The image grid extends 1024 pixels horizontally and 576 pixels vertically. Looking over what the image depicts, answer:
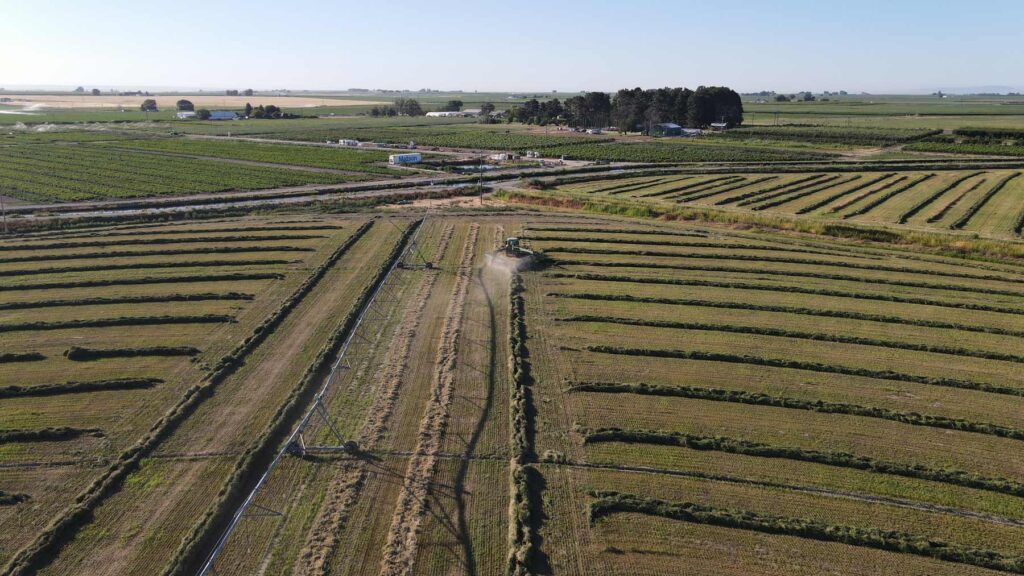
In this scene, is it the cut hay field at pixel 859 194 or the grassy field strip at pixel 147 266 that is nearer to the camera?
the grassy field strip at pixel 147 266

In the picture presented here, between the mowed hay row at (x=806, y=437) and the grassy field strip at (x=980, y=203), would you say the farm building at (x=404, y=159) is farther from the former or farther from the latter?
the mowed hay row at (x=806, y=437)

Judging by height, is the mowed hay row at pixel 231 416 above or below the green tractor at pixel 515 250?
below

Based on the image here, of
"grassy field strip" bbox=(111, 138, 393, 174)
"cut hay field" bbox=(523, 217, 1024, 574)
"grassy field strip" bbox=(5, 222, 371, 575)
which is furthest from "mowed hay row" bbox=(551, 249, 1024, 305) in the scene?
"grassy field strip" bbox=(111, 138, 393, 174)

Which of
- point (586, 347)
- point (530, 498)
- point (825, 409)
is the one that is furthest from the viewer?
point (586, 347)

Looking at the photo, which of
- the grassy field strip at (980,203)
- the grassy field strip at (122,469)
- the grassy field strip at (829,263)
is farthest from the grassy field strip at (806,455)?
the grassy field strip at (980,203)

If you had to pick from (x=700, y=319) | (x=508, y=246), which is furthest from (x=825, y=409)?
(x=508, y=246)

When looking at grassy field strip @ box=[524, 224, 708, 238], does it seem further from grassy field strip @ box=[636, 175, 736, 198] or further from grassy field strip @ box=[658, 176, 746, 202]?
grassy field strip @ box=[636, 175, 736, 198]

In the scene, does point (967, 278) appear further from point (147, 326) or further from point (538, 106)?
point (538, 106)
